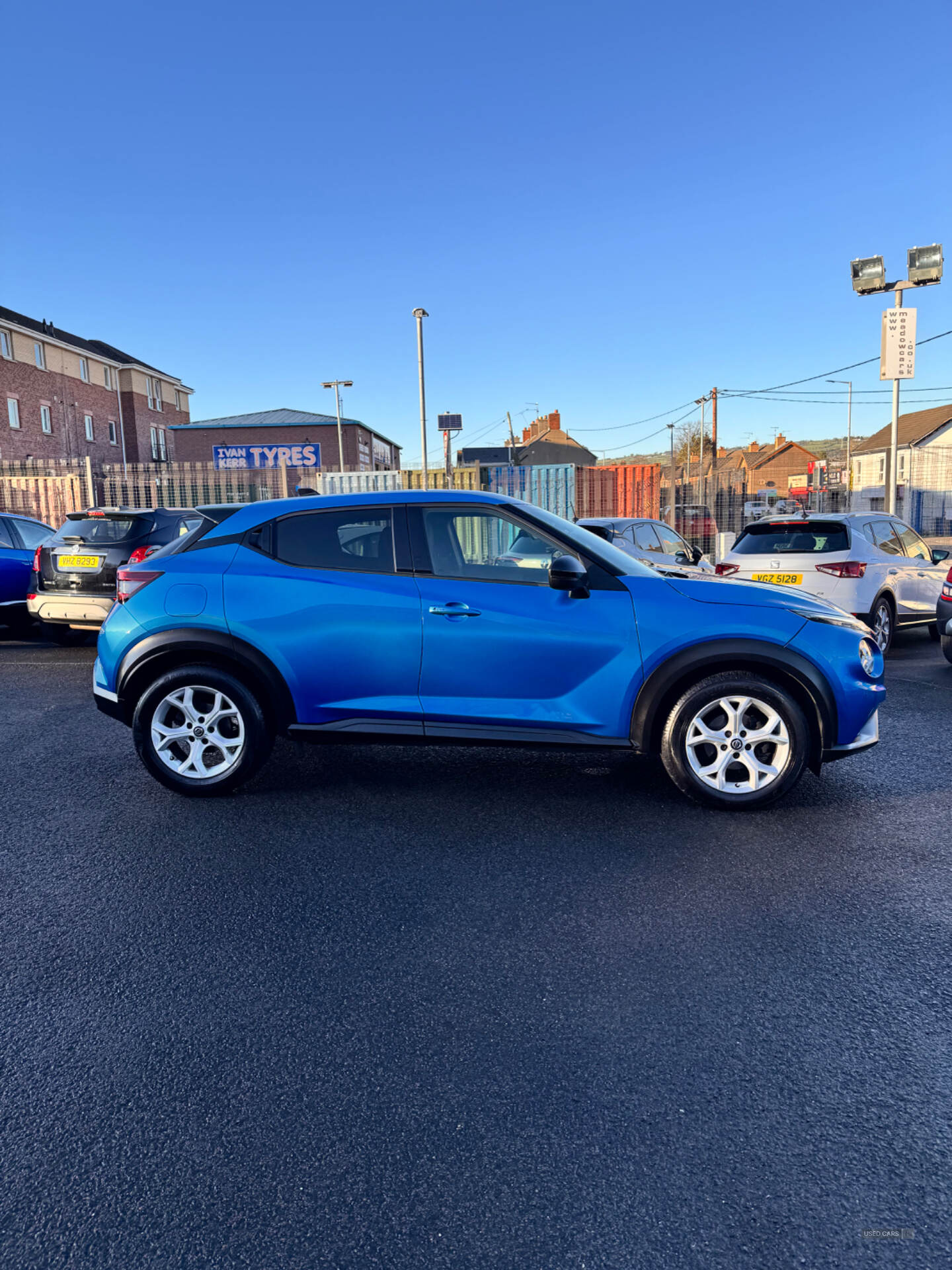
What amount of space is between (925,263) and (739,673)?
52.7 feet

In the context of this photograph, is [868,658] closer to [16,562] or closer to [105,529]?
[105,529]

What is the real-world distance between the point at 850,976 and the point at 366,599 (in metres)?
2.92

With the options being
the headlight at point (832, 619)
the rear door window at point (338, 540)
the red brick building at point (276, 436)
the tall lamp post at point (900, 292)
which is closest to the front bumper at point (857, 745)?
the headlight at point (832, 619)

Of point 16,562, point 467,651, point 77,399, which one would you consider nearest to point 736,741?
point 467,651

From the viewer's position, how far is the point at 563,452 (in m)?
83.6

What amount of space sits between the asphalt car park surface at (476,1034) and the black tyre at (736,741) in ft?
Answer: 0.48

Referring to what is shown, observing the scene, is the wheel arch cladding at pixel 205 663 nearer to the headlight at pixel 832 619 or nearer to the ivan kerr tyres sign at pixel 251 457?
the headlight at pixel 832 619

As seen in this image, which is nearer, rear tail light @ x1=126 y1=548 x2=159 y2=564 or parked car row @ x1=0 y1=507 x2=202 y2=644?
rear tail light @ x1=126 y1=548 x2=159 y2=564

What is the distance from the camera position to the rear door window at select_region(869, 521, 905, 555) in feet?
32.6

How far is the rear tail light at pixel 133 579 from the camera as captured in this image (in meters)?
4.99

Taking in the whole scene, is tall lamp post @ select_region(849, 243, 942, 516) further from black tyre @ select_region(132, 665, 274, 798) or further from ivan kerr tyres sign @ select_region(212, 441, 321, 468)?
ivan kerr tyres sign @ select_region(212, 441, 321, 468)

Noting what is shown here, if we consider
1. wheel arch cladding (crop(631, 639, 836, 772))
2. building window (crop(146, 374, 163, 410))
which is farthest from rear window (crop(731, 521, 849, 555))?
building window (crop(146, 374, 163, 410))

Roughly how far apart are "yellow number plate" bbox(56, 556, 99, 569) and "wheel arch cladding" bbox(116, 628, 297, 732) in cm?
526

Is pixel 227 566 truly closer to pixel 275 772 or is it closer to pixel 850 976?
pixel 275 772
